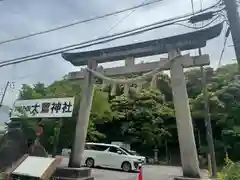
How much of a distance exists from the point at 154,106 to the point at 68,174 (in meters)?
17.2

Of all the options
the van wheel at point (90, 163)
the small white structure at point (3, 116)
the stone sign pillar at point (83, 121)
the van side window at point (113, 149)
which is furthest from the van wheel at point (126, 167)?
the small white structure at point (3, 116)

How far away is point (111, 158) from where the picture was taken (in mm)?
14398

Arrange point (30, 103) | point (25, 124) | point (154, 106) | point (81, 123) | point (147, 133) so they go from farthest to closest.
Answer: point (154, 106) < point (147, 133) < point (25, 124) < point (30, 103) < point (81, 123)

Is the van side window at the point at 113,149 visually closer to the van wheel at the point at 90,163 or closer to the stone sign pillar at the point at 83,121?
the van wheel at the point at 90,163

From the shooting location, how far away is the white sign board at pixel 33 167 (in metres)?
5.93

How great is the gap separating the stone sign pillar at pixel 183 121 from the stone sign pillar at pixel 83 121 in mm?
3064

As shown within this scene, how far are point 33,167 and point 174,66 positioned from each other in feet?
16.3

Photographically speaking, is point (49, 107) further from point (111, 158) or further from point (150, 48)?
point (150, 48)

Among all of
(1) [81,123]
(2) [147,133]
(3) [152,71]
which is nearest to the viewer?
(3) [152,71]

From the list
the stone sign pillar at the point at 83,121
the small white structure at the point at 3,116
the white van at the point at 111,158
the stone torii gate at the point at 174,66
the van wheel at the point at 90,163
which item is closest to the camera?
the stone torii gate at the point at 174,66

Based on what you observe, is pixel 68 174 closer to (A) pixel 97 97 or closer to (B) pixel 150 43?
(B) pixel 150 43

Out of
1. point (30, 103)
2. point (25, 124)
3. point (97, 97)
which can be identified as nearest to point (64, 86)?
point (97, 97)

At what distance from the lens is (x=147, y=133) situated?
22.4 metres

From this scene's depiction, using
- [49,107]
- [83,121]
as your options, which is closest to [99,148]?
[49,107]
